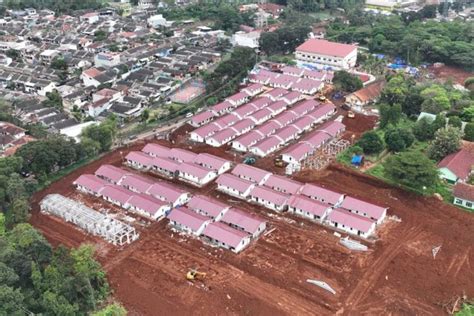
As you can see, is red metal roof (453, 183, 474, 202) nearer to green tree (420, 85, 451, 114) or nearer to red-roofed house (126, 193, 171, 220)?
green tree (420, 85, 451, 114)

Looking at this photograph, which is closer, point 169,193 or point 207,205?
point 207,205

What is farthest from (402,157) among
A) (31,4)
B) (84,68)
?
(31,4)

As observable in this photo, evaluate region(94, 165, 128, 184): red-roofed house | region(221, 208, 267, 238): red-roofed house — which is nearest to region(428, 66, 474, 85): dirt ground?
region(221, 208, 267, 238): red-roofed house

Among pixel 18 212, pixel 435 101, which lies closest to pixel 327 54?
pixel 435 101

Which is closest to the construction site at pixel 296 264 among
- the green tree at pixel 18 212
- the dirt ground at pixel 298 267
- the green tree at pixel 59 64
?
the dirt ground at pixel 298 267

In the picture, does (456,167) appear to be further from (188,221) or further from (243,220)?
(188,221)

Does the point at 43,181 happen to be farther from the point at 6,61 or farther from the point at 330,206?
the point at 6,61
